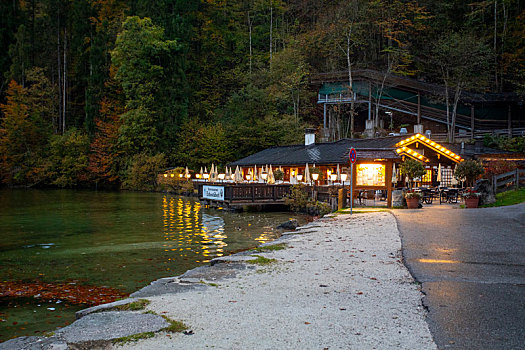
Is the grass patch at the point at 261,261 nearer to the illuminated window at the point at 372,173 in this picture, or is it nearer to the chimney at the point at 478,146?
the illuminated window at the point at 372,173

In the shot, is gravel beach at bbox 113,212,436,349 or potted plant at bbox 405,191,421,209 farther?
potted plant at bbox 405,191,421,209

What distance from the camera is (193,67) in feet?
234

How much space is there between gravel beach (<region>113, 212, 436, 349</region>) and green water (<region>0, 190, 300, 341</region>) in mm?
2879

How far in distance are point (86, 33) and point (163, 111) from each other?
2170cm

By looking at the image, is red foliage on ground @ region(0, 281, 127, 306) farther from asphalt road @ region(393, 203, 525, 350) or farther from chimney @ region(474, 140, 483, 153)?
chimney @ region(474, 140, 483, 153)

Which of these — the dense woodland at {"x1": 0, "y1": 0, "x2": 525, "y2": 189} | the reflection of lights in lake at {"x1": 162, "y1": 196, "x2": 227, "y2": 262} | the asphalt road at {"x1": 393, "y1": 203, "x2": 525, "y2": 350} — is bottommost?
the reflection of lights in lake at {"x1": 162, "y1": 196, "x2": 227, "y2": 262}

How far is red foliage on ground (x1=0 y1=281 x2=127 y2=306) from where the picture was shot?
10133mm

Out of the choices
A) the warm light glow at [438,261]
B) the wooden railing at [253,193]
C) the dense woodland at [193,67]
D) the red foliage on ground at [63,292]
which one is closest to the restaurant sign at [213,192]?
the wooden railing at [253,193]

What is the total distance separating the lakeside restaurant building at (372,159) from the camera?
80.8 ft

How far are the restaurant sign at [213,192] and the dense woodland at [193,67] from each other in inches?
711

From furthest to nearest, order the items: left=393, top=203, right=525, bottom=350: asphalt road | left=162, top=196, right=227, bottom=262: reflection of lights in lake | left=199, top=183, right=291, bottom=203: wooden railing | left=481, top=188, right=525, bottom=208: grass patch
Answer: left=199, top=183, right=291, bottom=203: wooden railing → left=481, top=188, right=525, bottom=208: grass patch → left=162, top=196, right=227, bottom=262: reflection of lights in lake → left=393, top=203, right=525, bottom=350: asphalt road

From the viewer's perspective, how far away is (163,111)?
6384cm

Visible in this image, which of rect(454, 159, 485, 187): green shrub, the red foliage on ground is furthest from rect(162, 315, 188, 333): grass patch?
rect(454, 159, 485, 187): green shrub

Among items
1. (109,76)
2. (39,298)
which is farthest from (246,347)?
(109,76)
